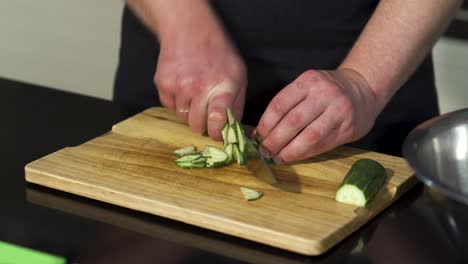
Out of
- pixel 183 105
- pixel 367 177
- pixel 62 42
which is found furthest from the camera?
pixel 62 42

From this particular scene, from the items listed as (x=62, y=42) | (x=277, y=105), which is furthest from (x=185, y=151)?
(x=62, y=42)

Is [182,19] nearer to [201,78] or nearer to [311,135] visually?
[201,78]

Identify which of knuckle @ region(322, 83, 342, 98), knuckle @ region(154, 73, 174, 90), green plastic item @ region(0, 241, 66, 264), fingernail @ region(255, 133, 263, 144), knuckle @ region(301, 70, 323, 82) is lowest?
fingernail @ region(255, 133, 263, 144)

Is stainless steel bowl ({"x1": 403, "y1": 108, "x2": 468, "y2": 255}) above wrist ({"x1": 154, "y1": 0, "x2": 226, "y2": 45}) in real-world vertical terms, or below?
below

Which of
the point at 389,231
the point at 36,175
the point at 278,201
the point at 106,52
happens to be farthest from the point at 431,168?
the point at 106,52

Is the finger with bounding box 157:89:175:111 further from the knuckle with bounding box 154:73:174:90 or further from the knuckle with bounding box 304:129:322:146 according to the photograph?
the knuckle with bounding box 304:129:322:146

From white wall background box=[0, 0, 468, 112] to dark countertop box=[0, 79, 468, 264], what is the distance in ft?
4.66

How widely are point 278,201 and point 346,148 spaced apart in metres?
0.30

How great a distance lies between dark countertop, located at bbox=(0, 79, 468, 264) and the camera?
1.28m

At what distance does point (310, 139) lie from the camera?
5.13 ft

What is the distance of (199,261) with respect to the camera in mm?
1266

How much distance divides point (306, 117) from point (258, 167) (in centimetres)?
12

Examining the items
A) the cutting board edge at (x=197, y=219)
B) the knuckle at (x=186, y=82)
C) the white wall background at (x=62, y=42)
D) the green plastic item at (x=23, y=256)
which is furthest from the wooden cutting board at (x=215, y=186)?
the white wall background at (x=62, y=42)

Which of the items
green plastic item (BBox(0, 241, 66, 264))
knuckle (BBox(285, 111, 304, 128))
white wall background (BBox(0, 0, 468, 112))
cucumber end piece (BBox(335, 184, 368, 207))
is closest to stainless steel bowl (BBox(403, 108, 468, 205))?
cucumber end piece (BBox(335, 184, 368, 207))
